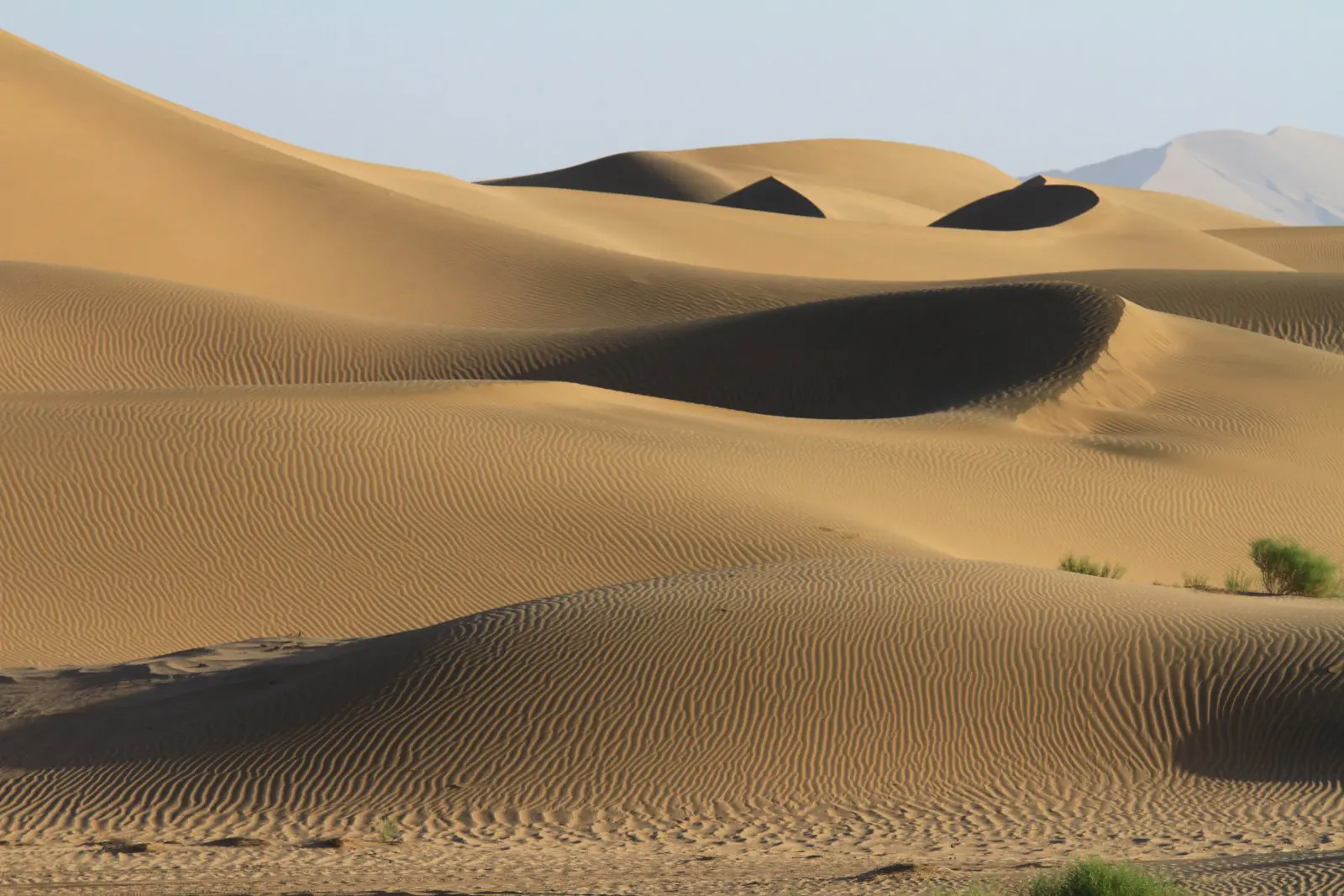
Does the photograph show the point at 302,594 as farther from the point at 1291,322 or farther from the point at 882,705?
the point at 1291,322

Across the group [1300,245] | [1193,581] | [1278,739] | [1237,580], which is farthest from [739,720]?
[1300,245]

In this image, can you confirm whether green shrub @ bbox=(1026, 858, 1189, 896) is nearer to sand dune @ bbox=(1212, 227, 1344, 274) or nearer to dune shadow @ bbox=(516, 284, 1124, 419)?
dune shadow @ bbox=(516, 284, 1124, 419)

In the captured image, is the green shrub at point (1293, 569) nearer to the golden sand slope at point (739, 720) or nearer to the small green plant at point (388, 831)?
the golden sand slope at point (739, 720)

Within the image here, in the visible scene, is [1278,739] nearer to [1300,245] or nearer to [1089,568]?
[1089,568]

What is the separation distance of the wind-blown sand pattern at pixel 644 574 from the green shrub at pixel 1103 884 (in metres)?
0.61

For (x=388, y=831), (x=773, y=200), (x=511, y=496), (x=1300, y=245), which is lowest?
(x=388, y=831)

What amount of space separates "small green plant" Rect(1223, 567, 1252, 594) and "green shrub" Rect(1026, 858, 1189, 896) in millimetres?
9991

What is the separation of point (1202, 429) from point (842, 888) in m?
16.1

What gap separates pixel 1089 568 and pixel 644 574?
13.6 ft

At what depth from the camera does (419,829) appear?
29.0ft

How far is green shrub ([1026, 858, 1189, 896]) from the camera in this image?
19.4 ft

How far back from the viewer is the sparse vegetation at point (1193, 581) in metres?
15.6

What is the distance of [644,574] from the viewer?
15.4 metres

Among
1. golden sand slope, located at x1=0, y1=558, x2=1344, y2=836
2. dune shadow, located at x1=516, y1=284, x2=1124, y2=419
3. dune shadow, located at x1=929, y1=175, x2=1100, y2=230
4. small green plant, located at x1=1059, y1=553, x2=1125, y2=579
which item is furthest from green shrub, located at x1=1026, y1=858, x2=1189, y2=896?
dune shadow, located at x1=929, y1=175, x2=1100, y2=230
